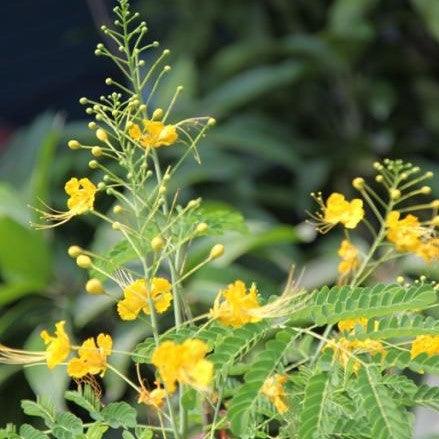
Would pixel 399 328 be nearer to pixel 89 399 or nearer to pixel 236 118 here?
pixel 89 399

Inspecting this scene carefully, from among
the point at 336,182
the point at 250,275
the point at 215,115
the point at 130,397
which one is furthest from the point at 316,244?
the point at 130,397

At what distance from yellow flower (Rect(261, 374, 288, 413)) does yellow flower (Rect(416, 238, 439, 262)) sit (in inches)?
7.7

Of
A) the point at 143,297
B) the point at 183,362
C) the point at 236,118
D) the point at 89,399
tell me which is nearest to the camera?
the point at 183,362

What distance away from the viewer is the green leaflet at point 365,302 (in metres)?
0.84

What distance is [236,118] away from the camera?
139 inches

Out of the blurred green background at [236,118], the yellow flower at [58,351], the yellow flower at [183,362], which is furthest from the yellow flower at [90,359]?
the blurred green background at [236,118]

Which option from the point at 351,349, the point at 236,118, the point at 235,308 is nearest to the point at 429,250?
the point at 351,349

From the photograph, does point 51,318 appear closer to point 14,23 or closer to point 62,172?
point 62,172

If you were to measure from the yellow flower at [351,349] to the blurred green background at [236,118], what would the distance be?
1578 mm

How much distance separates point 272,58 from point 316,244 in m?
0.66

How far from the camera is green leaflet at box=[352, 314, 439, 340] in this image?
32.9 inches

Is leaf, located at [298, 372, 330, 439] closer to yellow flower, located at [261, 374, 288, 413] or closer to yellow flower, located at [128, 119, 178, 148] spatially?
yellow flower, located at [261, 374, 288, 413]

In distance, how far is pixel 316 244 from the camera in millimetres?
3410

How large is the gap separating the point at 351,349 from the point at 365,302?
0.05 m
